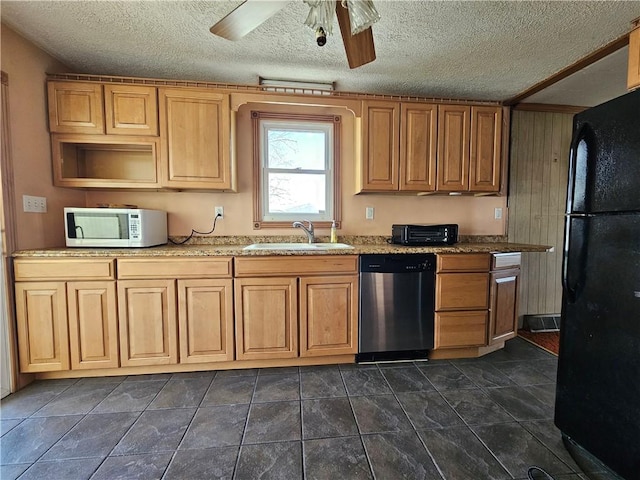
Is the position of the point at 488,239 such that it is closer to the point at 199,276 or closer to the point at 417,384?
the point at 417,384

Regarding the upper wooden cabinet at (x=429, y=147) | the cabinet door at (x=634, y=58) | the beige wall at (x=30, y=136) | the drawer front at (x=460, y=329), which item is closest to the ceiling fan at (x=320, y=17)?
the upper wooden cabinet at (x=429, y=147)

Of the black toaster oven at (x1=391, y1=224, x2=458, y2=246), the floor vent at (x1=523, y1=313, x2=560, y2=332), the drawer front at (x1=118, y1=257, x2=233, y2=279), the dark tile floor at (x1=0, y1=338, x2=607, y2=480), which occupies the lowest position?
the dark tile floor at (x1=0, y1=338, x2=607, y2=480)

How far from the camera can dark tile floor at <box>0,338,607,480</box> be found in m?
1.29

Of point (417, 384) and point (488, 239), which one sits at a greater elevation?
point (488, 239)

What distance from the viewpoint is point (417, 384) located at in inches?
77.8

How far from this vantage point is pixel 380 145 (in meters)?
2.45

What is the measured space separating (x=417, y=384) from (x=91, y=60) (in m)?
3.41

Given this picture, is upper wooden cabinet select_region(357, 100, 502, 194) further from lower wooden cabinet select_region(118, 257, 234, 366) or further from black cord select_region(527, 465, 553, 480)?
black cord select_region(527, 465, 553, 480)

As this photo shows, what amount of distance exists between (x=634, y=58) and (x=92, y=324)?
3.93 metres

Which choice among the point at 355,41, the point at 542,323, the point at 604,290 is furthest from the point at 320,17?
the point at 542,323

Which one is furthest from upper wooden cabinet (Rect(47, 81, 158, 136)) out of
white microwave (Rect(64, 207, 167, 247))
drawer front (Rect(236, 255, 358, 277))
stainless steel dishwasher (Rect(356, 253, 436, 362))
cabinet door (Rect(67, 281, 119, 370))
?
stainless steel dishwasher (Rect(356, 253, 436, 362))

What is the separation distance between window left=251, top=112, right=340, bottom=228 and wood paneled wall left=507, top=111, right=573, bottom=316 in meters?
1.91

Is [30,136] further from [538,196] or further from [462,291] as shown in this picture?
[538,196]

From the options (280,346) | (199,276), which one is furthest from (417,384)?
(199,276)
